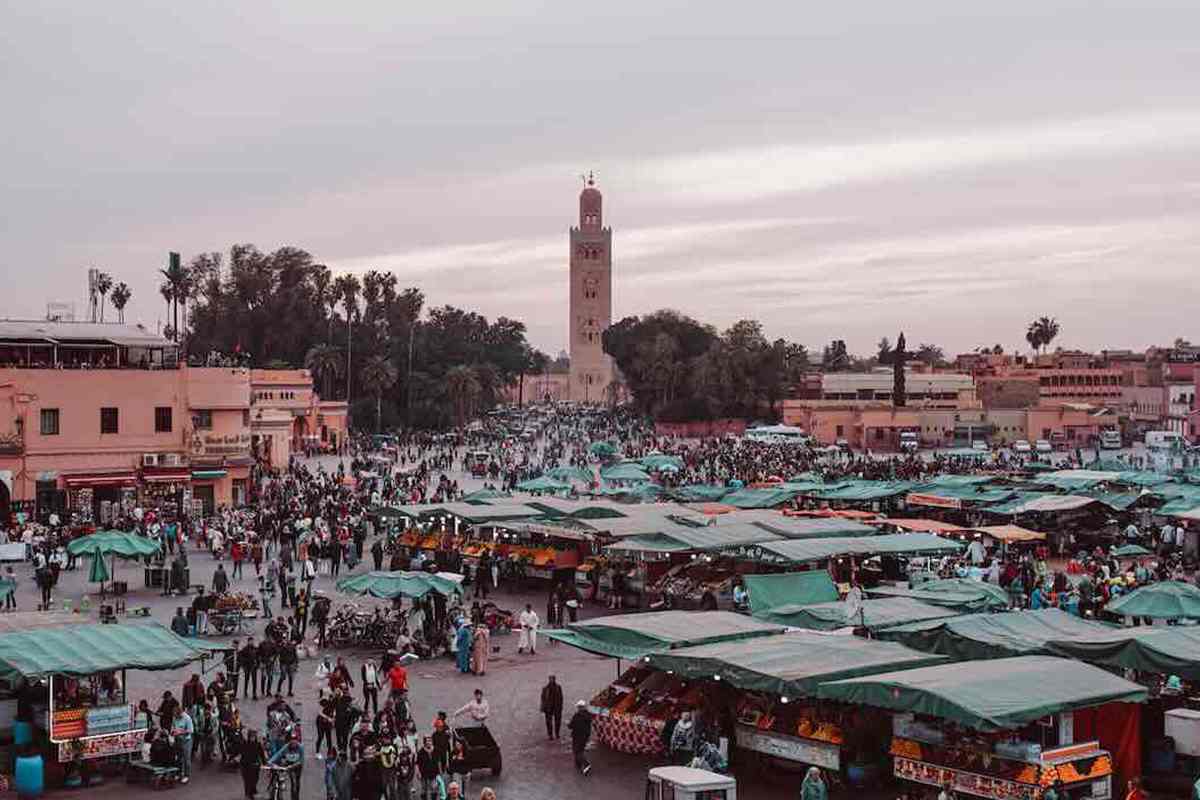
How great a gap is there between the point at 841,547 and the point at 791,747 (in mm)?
13665

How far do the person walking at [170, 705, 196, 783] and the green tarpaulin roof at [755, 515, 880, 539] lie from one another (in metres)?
16.3

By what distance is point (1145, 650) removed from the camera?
1605 cm

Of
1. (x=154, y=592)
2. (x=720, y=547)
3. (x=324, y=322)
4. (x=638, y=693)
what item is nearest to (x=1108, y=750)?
(x=638, y=693)

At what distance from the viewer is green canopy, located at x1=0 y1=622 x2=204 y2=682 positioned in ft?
50.8

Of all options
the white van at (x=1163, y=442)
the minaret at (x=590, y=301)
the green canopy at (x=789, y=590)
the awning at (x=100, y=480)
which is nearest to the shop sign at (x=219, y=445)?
the awning at (x=100, y=480)

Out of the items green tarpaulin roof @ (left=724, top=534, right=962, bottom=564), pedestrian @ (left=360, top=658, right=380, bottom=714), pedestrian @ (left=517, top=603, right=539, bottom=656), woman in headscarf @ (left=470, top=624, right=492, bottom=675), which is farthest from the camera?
green tarpaulin roof @ (left=724, top=534, right=962, bottom=564)

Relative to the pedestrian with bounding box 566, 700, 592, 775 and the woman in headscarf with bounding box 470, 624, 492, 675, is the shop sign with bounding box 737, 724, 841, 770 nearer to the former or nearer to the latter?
the pedestrian with bounding box 566, 700, 592, 775

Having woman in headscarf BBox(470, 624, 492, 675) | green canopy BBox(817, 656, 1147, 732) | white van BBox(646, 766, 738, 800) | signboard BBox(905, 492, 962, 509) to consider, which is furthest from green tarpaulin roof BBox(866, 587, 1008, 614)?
signboard BBox(905, 492, 962, 509)

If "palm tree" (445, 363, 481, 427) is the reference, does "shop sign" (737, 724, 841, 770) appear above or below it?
below

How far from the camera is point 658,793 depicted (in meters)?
13.7

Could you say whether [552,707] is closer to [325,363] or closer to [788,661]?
[788,661]

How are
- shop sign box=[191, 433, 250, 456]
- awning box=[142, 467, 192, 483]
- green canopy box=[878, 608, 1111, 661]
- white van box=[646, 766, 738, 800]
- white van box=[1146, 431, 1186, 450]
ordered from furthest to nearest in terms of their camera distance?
white van box=[1146, 431, 1186, 450]
shop sign box=[191, 433, 250, 456]
awning box=[142, 467, 192, 483]
green canopy box=[878, 608, 1111, 661]
white van box=[646, 766, 738, 800]

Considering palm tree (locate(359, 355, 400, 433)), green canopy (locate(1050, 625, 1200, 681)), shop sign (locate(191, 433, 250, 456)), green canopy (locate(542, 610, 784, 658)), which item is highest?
palm tree (locate(359, 355, 400, 433))

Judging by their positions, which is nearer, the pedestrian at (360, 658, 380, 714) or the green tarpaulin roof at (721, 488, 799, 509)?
the pedestrian at (360, 658, 380, 714)
